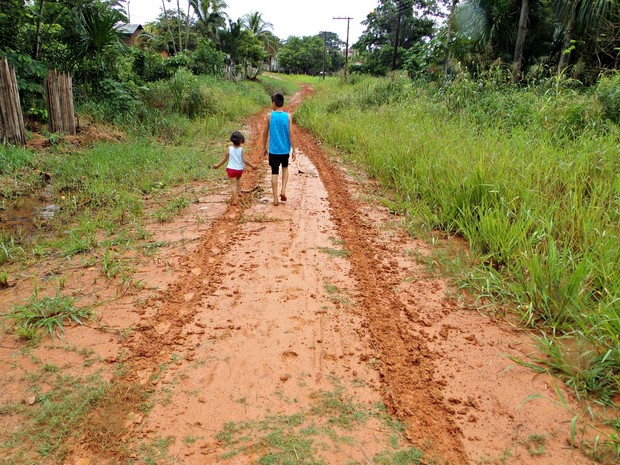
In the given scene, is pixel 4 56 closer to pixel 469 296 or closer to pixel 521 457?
pixel 469 296

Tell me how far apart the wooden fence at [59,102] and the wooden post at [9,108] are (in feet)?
2.77

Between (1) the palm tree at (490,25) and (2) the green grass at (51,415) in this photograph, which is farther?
(1) the palm tree at (490,25)

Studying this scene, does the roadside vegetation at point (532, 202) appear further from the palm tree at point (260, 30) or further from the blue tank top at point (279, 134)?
the palm tree at point (260, 30)

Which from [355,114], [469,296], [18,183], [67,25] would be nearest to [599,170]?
[469,296]

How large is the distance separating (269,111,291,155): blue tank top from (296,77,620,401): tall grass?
1802 millimetres

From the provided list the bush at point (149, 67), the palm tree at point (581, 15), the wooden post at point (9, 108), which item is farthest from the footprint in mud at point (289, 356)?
the bush at point (149, 67)

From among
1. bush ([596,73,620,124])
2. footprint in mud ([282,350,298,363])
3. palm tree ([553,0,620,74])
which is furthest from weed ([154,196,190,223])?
palm tree ([553,0,620,74])

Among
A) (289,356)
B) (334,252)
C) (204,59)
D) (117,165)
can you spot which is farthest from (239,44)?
(289,356)

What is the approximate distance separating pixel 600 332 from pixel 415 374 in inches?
49.1

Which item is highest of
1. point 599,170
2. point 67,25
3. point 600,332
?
point 67,25

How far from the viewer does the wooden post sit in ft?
22.7

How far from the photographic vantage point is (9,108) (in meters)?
7.02

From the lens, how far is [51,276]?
346 cm

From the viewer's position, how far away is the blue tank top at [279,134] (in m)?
5.48
